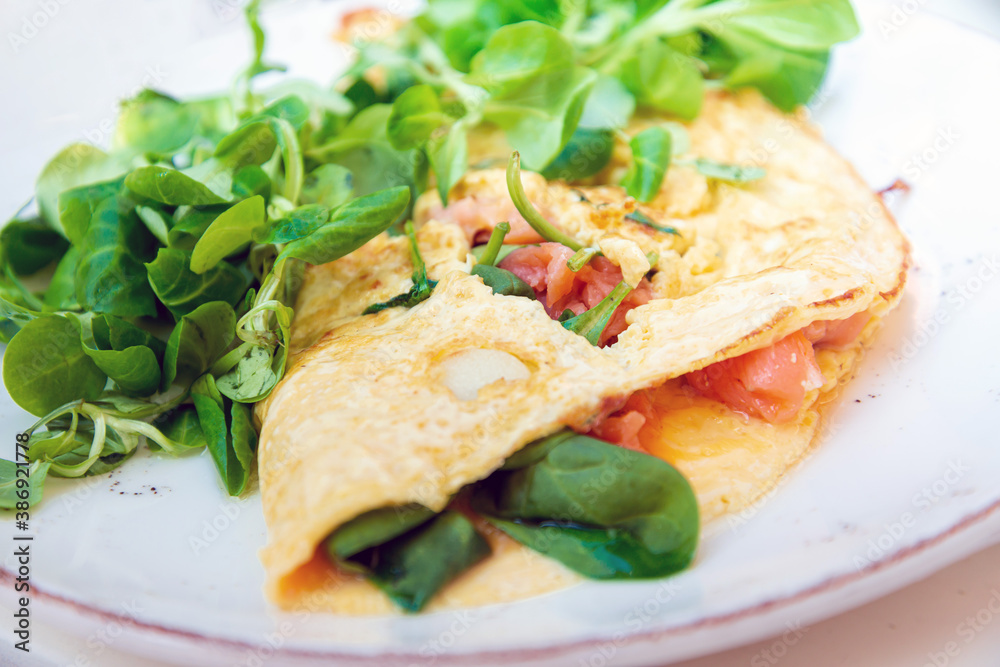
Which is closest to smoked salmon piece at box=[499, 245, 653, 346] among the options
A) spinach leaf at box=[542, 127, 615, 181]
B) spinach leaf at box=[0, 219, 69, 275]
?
spinach leaf at box=[542, 127, 615, 181]

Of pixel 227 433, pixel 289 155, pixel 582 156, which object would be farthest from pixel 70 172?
pixel 582 156

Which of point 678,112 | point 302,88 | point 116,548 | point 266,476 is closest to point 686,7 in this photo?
point 678,112

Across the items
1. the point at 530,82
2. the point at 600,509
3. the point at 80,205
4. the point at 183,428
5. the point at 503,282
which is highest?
the point at 530,82

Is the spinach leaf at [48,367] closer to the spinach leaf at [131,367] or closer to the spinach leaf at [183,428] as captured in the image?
the spinach leaf at [131,367]

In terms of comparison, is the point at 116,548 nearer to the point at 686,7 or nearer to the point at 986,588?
the point at 986,588

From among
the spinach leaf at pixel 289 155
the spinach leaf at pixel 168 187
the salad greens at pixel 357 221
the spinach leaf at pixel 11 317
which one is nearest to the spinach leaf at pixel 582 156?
the salad greens at pixel 357 221

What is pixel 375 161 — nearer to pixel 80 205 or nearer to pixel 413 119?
pixel 413 119
